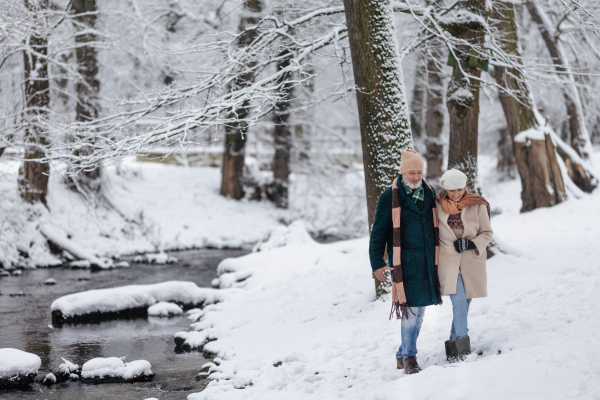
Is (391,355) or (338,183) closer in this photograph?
(391,355)

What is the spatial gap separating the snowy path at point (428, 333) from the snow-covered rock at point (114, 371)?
0.76 metres

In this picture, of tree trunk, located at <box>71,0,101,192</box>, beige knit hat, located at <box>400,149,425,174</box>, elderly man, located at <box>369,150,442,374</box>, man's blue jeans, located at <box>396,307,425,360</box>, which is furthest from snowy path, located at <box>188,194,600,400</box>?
tree trunk, located at <box>71,0,101,192</box>

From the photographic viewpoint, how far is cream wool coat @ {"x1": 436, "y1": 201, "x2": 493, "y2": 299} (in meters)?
4.24

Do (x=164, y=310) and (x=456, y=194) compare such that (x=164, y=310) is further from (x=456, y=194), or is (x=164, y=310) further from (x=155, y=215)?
(x=155, y=215)

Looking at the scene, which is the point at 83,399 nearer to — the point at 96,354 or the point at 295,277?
the point at 96,354

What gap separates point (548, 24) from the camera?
11.8 metres

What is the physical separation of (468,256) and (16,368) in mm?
4606

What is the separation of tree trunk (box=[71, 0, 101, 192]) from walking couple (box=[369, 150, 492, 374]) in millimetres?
10090

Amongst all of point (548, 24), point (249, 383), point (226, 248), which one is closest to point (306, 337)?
point (249, 383)

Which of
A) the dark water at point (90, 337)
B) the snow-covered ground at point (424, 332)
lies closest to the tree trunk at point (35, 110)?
the dark water at point (90, 337)

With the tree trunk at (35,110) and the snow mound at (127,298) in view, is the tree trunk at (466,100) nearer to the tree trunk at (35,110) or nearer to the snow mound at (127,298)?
the snow mound at (127,298)

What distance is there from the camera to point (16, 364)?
5.65 meters

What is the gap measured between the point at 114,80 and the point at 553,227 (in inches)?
600

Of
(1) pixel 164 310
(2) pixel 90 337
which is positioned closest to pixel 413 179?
(2) pixel 90 337
